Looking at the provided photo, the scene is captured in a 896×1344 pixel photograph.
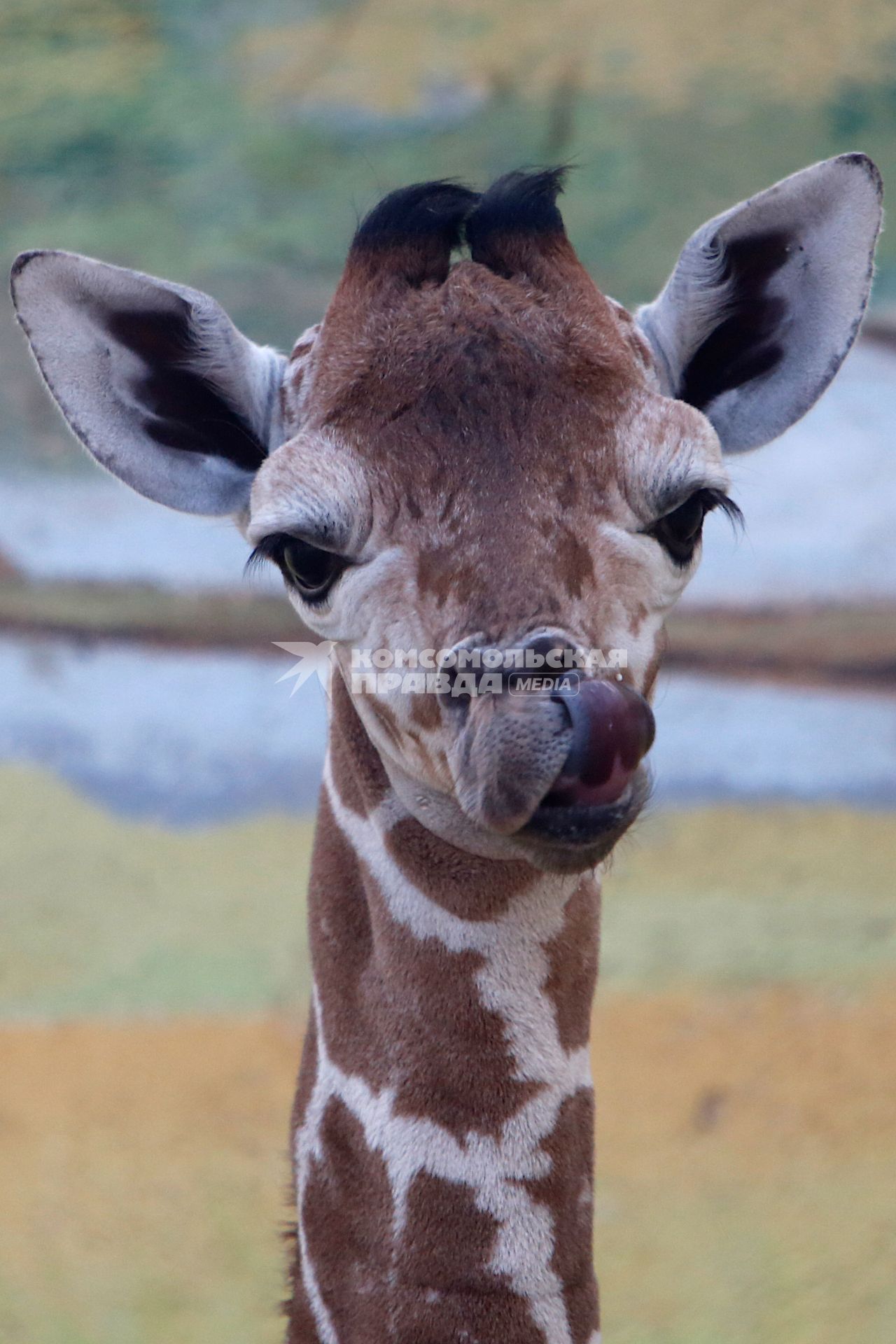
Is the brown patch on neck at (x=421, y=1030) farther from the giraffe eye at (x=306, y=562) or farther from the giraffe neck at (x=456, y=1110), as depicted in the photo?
the giraffe eye at (x=306, y=562)

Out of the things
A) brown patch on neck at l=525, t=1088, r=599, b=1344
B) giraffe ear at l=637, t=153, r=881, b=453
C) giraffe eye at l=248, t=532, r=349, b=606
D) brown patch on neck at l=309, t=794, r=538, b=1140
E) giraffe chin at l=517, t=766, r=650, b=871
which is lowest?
brown patch on neck at l=525, t=1088, r=599, b=1344

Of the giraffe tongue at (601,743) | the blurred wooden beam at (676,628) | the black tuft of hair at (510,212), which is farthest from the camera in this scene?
the blurred wooden beam at (676,628)

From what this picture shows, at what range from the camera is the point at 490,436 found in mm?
1722

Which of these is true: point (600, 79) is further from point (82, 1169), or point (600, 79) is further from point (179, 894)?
point (82, 1169)

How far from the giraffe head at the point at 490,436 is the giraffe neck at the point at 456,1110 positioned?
0.16 m

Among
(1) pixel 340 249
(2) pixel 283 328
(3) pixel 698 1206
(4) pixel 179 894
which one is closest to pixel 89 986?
(4) pixel 179 894

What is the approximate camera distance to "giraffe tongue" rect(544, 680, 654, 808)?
4.91 feet

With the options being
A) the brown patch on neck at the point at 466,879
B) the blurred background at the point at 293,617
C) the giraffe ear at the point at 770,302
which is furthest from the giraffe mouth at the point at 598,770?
the blurred background at the point at 293,617

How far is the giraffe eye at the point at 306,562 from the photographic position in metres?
1.84

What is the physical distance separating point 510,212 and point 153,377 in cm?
60

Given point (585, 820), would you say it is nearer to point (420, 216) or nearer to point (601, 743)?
point (601, 743)

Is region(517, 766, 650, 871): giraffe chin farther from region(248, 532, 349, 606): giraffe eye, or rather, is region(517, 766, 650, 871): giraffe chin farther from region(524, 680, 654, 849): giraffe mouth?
region(248, 532, 349, 606): giraffe eye

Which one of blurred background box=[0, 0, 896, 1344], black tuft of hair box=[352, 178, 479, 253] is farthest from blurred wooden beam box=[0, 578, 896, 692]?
black tuft of hair box=[352, 178, 479, 253]

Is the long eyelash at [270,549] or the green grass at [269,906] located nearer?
the long eyelash at [270,549]
